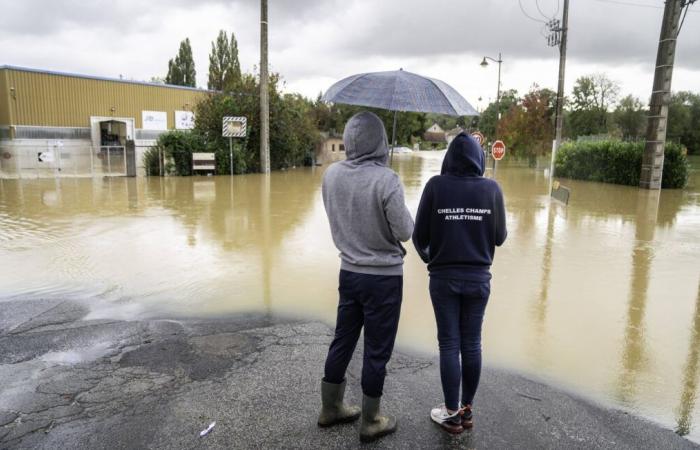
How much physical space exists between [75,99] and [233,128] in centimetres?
1576

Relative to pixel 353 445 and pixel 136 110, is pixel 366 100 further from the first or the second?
pixel 136 110

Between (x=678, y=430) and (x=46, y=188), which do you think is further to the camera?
(x=46, y=188)

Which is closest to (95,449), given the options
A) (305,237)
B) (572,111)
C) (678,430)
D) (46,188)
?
(678,430)

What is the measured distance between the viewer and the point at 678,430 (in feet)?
10.7

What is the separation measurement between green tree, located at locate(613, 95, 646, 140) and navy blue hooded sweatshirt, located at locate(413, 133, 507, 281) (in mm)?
51097

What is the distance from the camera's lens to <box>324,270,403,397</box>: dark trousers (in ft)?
9.53

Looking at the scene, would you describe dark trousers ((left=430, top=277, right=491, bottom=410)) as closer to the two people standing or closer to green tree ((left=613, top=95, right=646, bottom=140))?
the two people standing

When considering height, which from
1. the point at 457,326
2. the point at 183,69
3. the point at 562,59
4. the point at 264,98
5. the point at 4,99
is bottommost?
the point at 457,326

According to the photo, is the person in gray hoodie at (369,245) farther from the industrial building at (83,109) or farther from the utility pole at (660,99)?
the industrial building at (83,109)

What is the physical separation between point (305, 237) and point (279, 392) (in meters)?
5.72

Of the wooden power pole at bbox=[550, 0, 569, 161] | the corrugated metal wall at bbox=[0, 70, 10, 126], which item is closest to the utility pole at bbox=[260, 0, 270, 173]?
the wooden power pole at bbox=[550, 0, 569, 161]

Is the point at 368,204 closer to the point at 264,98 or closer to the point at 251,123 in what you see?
the point at 264,98

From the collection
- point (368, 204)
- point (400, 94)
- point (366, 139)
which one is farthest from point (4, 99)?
point (368, 204)

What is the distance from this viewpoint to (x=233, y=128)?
22609 mm
